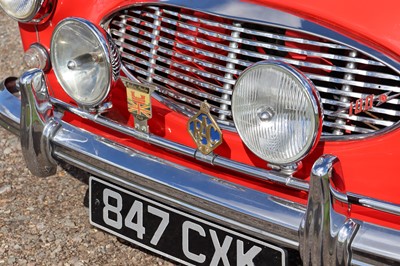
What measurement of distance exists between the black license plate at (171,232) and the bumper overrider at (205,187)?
54 mm

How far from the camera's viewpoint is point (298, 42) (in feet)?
6.79

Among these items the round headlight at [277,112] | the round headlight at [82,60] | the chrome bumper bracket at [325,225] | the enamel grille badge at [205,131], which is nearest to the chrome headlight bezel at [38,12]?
the round headlight at [82,60]

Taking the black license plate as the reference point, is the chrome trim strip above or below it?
above

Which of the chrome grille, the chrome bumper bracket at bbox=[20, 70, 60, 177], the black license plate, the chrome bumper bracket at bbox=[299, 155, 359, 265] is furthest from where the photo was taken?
the chrome bumper bracket at bbox=[20, 70, 60, 177]

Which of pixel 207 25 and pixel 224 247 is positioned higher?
pixel 207 25

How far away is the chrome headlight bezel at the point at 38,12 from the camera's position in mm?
2642

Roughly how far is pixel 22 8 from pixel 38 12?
Answer: 2.2 inches

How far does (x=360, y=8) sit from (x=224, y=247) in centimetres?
78

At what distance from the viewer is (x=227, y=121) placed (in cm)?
228

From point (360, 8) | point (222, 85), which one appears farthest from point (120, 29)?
point (360, 8)

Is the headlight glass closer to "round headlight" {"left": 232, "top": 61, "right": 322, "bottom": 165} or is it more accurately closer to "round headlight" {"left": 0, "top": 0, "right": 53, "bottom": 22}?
"round headlight" {"left": 0, "top": 0, "right": 53, "bottom": 22}

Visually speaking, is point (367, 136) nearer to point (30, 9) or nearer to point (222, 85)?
point (222, 85)

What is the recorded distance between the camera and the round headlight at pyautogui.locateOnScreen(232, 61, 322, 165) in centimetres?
196

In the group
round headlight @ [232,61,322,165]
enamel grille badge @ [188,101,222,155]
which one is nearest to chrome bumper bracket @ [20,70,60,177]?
enamel grille badge @ [188,101,222,155]
